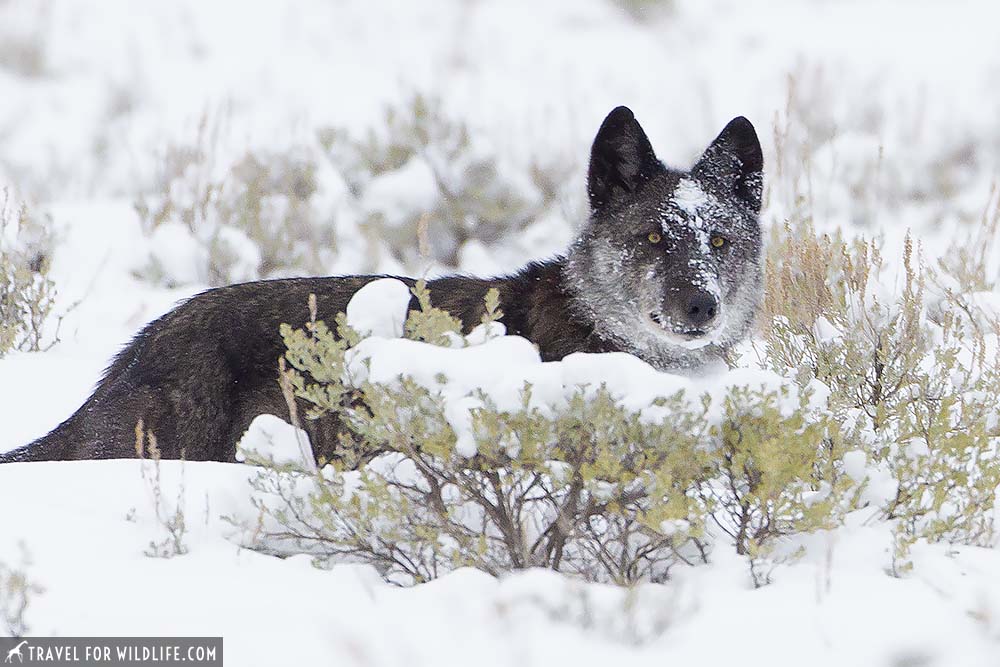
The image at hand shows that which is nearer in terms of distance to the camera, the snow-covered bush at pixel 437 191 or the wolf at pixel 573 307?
the wolf at pixel 573 307

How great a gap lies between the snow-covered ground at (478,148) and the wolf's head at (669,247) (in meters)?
1.22

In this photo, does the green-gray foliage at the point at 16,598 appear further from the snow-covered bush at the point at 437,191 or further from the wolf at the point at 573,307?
the snow-covered bush at the point at 437,191

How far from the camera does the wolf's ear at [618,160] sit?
485 centimetres

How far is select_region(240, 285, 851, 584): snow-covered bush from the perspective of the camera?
317cm

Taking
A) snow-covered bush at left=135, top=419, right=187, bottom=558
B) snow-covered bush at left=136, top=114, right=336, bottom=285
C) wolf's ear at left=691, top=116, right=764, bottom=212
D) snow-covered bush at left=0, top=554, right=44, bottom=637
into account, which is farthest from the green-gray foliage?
A: snow-covered bush at left=136, top=114, right=336, bottom=285

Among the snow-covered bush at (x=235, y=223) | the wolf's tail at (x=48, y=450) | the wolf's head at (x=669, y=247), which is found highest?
the snow-covered bush at (x=235, y=223)

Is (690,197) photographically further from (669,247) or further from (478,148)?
(478,148)

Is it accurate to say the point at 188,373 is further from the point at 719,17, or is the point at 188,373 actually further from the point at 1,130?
the point at 719,17

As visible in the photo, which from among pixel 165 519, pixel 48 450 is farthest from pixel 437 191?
pixel 165 519

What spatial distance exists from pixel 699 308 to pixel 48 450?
2691mm

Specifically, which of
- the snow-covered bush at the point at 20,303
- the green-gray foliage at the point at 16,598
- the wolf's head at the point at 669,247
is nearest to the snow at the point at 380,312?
the green-gray foliage at the point at 16,598

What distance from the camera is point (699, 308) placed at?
436 cm

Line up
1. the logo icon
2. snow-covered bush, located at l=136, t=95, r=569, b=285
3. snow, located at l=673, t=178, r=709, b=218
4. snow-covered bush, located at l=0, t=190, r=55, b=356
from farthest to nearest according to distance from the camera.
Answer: snow-covered bush, located at l=136, t=95, r=569, b=285, snow-covered bush, located at l=0, t=190, r=55, b=356, snow, located at l=673, t=178, r=709, b=218, the logo icon

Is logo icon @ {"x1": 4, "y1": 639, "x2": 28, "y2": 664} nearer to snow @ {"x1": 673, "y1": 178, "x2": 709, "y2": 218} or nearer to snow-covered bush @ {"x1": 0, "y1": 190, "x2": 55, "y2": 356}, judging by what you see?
snow @ {"x1": 673, "y1": 178, "x2": 709, "y2": 218}
